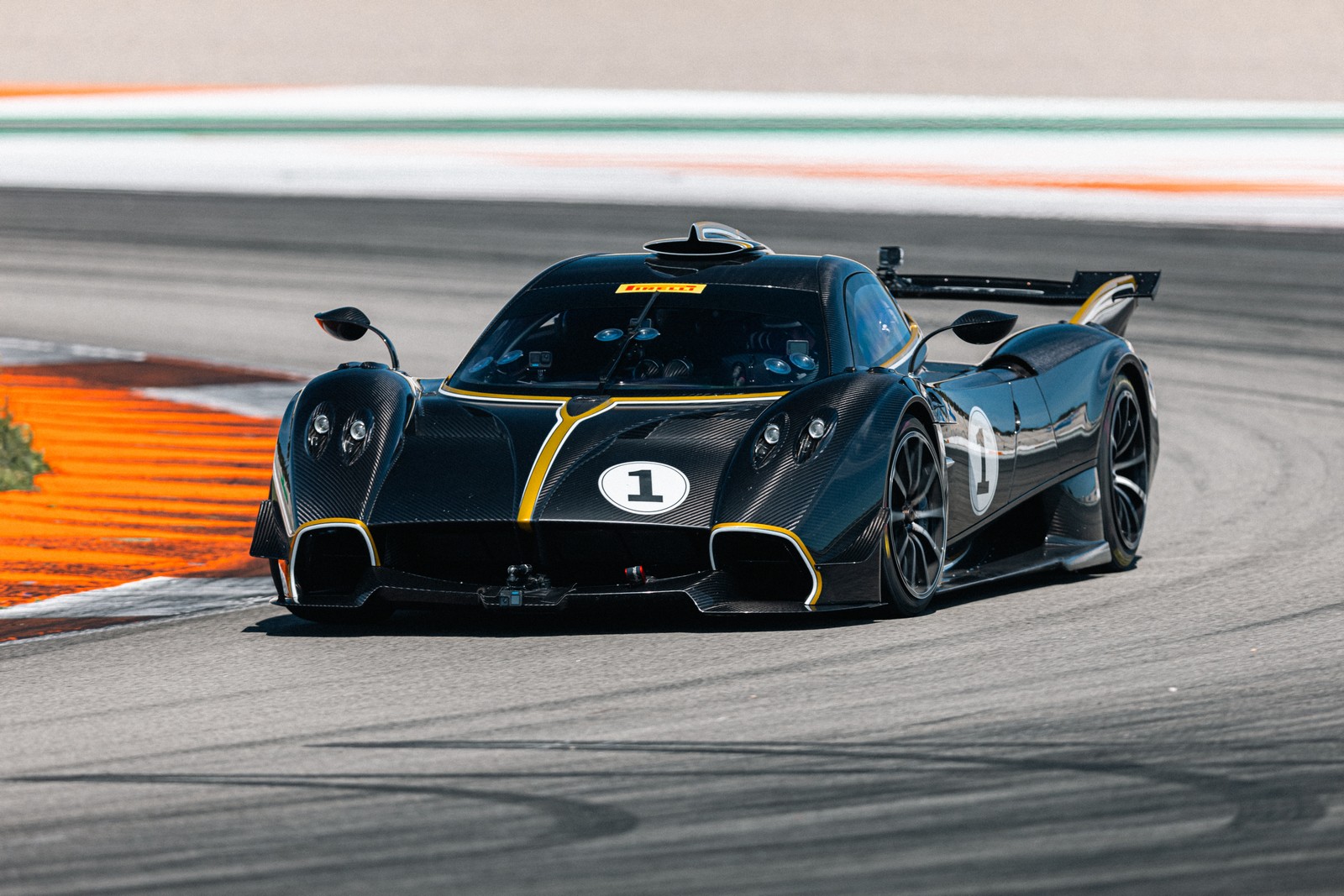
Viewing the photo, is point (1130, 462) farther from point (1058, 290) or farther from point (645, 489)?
point (645, 489)

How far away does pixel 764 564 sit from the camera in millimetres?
6840

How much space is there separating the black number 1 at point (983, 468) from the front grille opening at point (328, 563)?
2.18 meters

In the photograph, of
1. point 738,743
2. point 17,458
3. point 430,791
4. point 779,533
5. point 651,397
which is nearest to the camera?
point 430,791

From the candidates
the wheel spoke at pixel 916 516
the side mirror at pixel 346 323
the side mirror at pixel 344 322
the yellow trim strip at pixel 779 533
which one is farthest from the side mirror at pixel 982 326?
the side mirror at pixel 344 322

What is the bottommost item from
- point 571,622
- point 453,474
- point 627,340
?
point 571,622

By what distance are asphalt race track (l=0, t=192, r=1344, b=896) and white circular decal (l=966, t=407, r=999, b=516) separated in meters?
0.38

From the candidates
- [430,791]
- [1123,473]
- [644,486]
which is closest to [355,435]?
[644,486]

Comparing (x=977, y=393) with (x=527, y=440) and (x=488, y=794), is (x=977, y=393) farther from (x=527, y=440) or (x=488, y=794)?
(x=488, y=794)

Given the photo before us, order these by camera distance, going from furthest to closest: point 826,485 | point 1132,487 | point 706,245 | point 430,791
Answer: point 1132,487 → point 706,245 → point 826,485 → point 430,791

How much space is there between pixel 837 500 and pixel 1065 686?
106 cm

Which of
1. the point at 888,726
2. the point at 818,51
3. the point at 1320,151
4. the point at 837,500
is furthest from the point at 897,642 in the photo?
the point at 818,51

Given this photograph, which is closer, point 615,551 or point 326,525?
point 615,551

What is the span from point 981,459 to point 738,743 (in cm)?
258

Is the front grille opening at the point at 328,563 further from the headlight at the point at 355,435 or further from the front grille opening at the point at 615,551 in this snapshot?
the front grille opening at the point at 615,551
